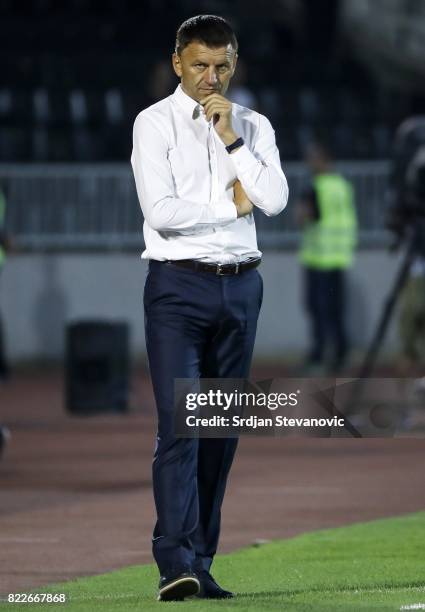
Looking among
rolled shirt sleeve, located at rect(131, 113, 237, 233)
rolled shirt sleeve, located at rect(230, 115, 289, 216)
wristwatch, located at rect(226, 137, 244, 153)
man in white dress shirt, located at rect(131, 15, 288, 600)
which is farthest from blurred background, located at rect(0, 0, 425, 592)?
wristwatch, located at rect(226, 137, 244, 153)

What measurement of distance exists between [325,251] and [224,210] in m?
14.4

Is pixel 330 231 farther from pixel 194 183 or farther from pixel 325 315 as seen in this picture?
pixel 194 183

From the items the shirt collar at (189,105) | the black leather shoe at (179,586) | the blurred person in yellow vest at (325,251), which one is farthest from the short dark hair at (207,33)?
the blurred person in yellow vest at (325,251)

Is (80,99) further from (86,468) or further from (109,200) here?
(86,468)

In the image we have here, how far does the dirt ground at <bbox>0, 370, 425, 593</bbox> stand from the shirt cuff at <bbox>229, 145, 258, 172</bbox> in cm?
222

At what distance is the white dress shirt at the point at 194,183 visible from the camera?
691 cm

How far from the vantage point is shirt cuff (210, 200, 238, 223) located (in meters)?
6.95

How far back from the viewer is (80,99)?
83.7 ft

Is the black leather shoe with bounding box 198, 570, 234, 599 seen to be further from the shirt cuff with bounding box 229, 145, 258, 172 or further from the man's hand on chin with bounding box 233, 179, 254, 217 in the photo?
the shirt cuff with bounding box 229, 145, 258, 172

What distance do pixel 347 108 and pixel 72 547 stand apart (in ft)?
57.6

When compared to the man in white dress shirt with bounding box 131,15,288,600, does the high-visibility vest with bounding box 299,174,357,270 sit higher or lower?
lower

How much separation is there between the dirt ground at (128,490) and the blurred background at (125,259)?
2cm

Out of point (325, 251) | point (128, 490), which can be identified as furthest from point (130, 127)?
point (128, 490)

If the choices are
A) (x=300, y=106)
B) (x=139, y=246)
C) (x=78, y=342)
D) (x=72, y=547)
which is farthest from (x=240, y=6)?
(x=72, y=547)
